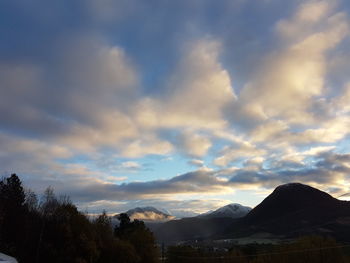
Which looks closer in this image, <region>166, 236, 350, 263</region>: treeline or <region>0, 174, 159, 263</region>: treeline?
<region>0, 174, 159, 263</region>: treeline

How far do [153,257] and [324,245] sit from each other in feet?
105

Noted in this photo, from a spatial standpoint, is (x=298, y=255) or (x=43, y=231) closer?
(x=43, y=231)

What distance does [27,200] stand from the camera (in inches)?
2724

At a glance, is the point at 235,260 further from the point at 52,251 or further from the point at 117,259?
the point at 52,251

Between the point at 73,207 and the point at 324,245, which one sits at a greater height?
the point at 73,207

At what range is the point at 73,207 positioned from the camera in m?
64.5

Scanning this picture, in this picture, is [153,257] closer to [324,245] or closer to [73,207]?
[73,207]

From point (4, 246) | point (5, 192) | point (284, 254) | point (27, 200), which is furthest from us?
point (284, 254)

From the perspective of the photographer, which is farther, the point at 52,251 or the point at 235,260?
the point at 235,260

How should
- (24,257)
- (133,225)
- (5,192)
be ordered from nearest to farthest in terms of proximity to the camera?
(24,257)
(5,192)
(133,225)

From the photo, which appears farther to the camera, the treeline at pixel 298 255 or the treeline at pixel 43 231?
the treeline at pixel 298 255

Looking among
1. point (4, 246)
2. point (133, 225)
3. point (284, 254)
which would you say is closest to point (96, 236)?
point (4, 246)

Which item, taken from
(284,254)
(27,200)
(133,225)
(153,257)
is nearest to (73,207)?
(27,200)

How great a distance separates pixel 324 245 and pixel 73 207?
153 ft
